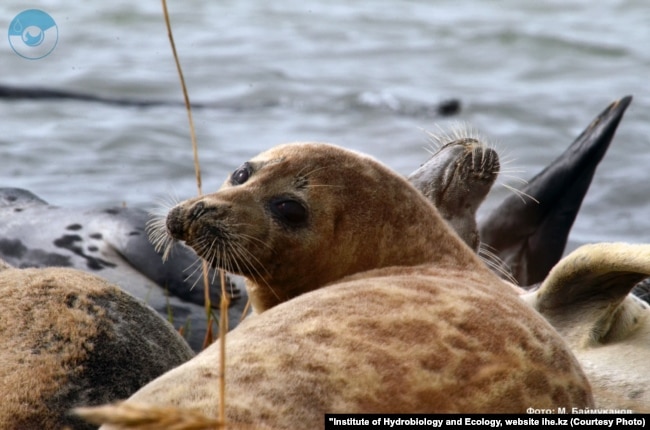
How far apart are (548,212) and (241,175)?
2.89 meters

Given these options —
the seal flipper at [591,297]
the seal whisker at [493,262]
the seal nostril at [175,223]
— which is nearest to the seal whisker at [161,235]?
the seal nostril at [175,223]

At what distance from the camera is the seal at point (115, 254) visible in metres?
6.04

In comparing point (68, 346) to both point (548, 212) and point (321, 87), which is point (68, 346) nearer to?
point (548, 212)

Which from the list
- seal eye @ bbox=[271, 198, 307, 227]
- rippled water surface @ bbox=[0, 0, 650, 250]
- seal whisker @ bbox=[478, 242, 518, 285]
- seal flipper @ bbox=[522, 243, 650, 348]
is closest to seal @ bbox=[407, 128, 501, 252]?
seal whisker @ bbox=[478, 242, 518, 285]

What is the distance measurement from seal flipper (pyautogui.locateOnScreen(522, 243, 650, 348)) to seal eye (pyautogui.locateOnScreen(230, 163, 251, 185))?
4.56 ft

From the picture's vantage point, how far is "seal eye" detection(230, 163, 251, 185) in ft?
12.6

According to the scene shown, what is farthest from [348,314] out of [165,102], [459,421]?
[165,102]

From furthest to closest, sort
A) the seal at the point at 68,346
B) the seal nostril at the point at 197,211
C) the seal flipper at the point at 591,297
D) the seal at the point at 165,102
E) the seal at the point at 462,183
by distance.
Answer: the seal at the point at 165,102, the seal at the point at 462,183, the seal flipper at the point at 591,297, the seal nostril at the point at 197,211, the seal at the point at 68,346

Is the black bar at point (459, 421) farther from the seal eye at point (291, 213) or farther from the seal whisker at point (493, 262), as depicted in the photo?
the seal whisker at point (493, 262)

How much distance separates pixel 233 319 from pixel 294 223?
2.38 metres

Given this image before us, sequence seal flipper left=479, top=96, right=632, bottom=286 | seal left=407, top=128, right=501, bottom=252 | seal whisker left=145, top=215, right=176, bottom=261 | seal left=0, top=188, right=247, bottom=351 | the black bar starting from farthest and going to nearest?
seal flipper left=479, top=96, right=632, bottom=286, seal left=0, top=188, right=247, bottom=351, seal left=407, top=128, right=501, bottom=252, seal whisker left=145, top=215, right=176, bottom=261, the black bar

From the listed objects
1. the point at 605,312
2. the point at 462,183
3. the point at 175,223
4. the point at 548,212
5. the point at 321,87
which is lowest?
the point at 321,87

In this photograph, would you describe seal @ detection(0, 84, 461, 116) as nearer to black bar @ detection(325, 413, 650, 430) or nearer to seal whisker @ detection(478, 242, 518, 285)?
seal whisker @ detection(478, 242, 518, 285)

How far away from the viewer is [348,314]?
289 centimetres
